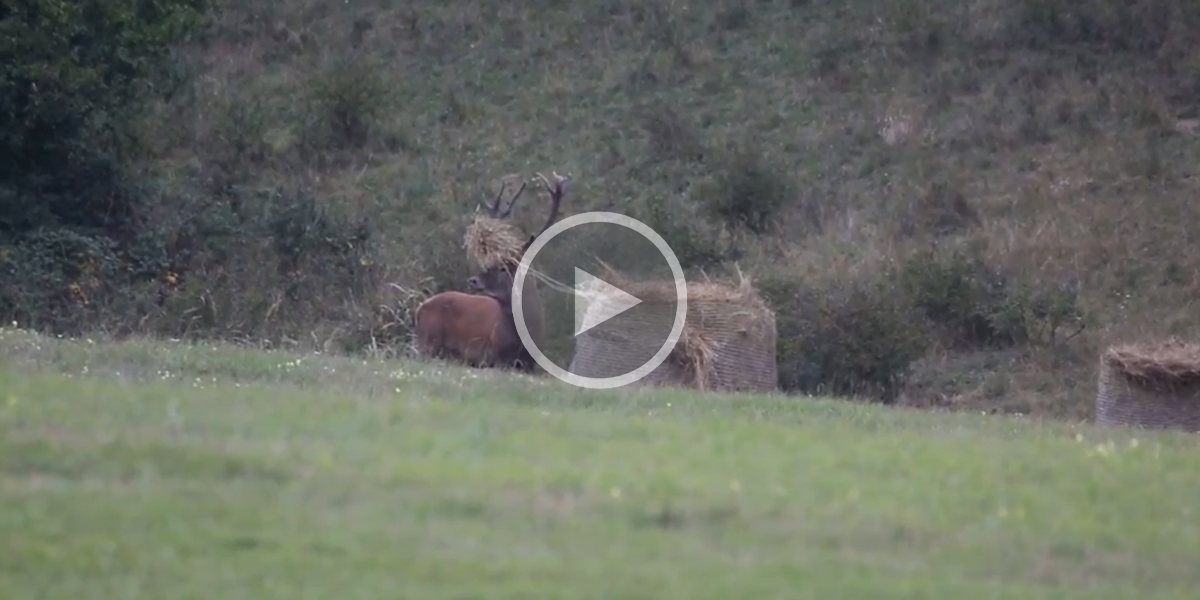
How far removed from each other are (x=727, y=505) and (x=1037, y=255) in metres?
18.4

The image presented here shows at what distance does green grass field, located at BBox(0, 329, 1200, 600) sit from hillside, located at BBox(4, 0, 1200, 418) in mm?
8758

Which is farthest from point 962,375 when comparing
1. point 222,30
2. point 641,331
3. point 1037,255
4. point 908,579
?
point 222,30

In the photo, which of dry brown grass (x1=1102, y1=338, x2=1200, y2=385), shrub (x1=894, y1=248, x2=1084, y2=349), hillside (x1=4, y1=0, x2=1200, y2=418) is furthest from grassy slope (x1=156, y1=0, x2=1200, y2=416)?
dry brown grass (x1=1102, y1=338, x2=1200, y2=385)

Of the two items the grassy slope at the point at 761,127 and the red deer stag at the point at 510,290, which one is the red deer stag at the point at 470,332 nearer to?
the red deer stag at the point at 510,290

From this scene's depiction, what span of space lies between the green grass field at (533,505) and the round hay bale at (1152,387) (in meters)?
5.02

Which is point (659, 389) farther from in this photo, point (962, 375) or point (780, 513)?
point (962, 375)

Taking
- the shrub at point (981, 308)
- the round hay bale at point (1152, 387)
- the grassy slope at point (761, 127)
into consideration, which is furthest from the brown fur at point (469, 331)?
the shrub at point (981, 308)

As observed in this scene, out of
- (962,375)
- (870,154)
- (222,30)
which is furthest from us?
(222,30)

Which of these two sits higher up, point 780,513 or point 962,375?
point 780,513

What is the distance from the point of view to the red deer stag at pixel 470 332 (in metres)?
16.8

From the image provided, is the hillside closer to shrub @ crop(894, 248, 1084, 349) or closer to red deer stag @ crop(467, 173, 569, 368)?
shrub @ crop(894, 248, 1084, 349)

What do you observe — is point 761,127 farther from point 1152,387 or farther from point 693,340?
point 1152,387

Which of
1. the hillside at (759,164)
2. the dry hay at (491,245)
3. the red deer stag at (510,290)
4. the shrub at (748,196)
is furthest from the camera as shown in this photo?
the shrub at (748,196)

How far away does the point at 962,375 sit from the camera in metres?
21.5
